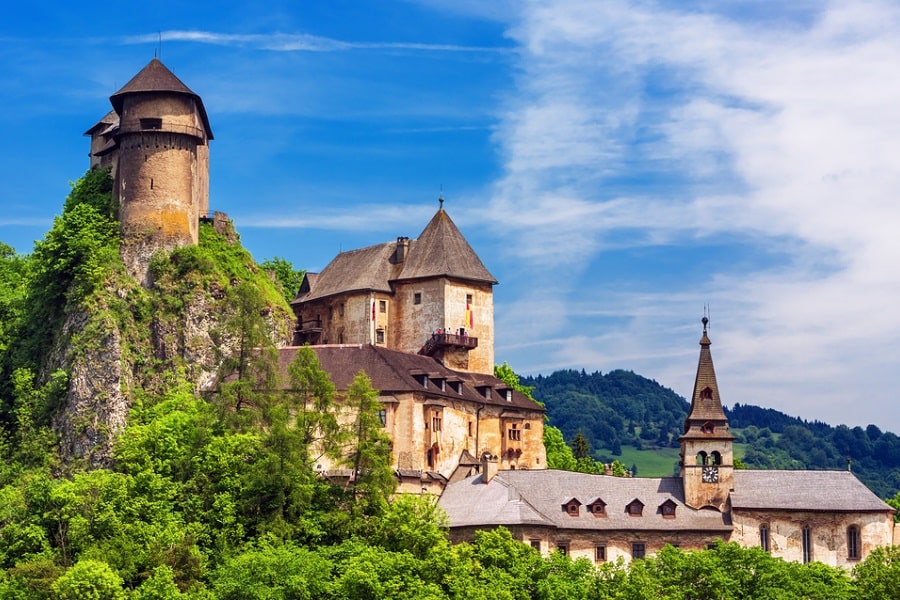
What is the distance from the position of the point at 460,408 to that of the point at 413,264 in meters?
14.2

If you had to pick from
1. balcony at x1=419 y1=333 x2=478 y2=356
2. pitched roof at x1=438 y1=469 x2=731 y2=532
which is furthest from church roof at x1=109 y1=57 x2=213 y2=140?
pitched roof at x1=438 y1=469 x2=731 y2=532

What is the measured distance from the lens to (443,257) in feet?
362

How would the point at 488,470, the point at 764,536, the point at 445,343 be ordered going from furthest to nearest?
the point at 445,343
the point at 488,470
the point at 764,536

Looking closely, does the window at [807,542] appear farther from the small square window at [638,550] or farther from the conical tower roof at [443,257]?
the conical tower roof at [443,257]

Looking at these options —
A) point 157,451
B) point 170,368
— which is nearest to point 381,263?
point 170,368

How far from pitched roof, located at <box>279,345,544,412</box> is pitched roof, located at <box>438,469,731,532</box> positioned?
6907mm

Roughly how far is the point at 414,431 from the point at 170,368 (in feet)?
55.4

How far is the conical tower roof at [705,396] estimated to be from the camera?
3777 inches

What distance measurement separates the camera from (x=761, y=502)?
3632 inches

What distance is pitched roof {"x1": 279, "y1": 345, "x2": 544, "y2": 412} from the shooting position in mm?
96625

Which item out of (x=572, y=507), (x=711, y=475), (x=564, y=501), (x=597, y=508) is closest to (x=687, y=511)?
(x=711, y=475)

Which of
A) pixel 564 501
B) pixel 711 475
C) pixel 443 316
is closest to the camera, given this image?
pixel 564 501

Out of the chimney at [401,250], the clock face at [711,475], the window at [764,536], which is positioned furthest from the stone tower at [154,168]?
the window at [764,536]

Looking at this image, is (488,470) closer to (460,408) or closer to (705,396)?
(460,408)
